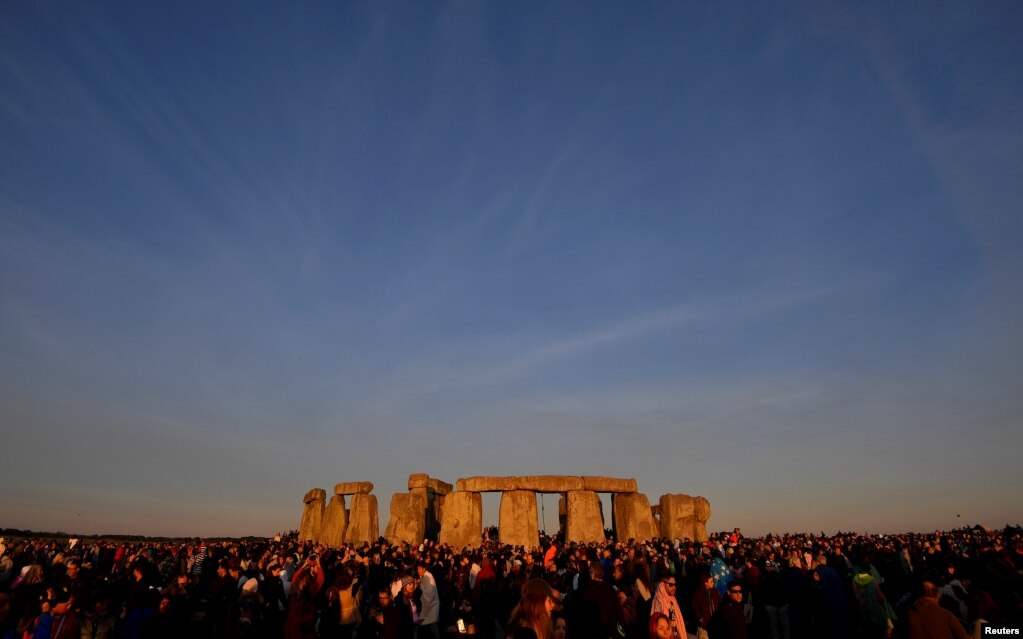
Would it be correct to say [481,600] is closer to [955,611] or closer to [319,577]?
[319,577]

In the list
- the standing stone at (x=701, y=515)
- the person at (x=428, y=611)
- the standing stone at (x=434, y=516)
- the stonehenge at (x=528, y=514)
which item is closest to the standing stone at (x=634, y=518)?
the stonehenge at (x=528, y=514)

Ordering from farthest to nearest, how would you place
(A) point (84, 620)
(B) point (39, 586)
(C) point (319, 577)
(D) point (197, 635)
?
(B) point (39, 586) < (C) point (319, 577) < (D) point (197, 635) < (A) point (84, 620)

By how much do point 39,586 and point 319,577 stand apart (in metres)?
4.77

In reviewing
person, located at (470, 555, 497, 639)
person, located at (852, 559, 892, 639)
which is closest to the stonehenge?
person, located at (470, 555, 497, 639)

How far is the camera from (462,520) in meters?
23.6

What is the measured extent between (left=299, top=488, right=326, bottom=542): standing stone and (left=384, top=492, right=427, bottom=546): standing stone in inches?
178

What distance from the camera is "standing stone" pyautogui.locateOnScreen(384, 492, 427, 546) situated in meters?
A: 23.9

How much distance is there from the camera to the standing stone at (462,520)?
23172 millimetres

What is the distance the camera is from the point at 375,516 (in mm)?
25734

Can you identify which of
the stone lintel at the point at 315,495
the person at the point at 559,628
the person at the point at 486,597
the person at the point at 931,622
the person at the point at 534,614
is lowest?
the person at the point at 486,597

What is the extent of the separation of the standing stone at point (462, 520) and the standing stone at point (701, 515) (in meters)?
9.01

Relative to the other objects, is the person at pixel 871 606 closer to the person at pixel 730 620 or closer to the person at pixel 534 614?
the person at pixel 730 620

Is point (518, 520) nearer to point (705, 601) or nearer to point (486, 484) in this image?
point (486, 484)

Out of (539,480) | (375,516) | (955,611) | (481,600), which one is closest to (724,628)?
(955,611)
